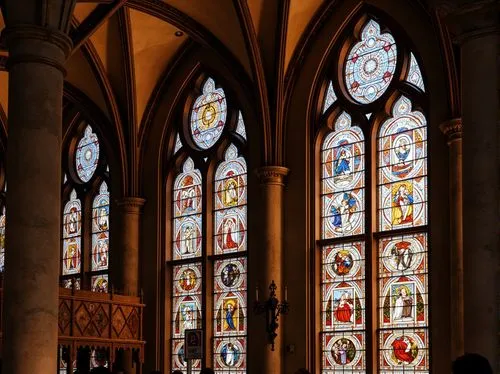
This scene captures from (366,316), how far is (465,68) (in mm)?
9097

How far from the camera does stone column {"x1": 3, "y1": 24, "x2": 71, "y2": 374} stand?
1168 cm

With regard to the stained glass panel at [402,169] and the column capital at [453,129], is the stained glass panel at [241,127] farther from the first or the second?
the column capital at [453,129]

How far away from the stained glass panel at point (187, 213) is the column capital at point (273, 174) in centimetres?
273

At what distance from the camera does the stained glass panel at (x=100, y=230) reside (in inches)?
930

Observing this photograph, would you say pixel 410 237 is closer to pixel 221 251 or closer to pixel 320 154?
pixel 320 154

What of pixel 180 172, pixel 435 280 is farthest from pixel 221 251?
pixel 435 280

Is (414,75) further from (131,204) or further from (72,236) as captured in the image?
(72,236)

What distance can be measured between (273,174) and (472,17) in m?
10.2

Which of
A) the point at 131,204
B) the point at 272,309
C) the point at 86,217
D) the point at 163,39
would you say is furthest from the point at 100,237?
the point at 272,309

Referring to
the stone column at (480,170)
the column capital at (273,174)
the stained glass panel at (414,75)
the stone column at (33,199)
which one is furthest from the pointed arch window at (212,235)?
the stone column at (480,170)

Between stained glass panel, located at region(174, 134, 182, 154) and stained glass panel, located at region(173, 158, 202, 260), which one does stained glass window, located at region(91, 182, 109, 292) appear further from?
stained glass panel, located at region(174, 134, 182, 154)

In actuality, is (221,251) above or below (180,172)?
below

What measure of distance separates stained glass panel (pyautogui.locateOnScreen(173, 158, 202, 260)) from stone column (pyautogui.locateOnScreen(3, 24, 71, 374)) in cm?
940

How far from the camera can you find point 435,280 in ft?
55.0
